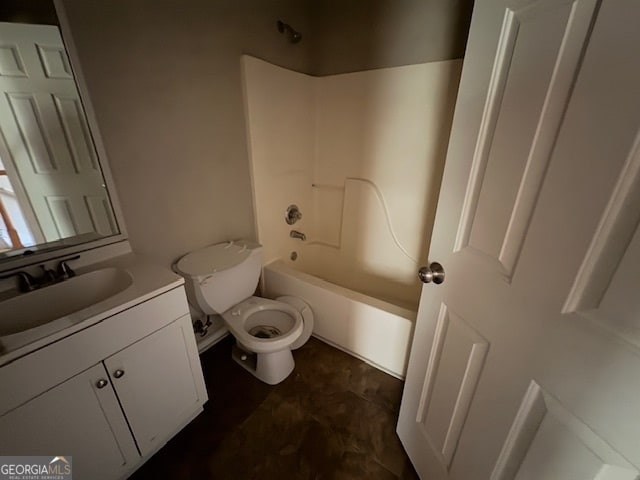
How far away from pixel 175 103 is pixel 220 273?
0.86 meters

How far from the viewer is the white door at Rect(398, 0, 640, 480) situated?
40 centimetres

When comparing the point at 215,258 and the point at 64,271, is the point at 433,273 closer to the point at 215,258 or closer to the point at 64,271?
the point at 215,258

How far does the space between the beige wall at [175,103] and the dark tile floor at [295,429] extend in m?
0.85

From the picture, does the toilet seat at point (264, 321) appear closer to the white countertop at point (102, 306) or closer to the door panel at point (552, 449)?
the white countertop at point (102, 306)

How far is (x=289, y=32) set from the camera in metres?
1.61

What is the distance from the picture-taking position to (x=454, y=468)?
0.81 meters

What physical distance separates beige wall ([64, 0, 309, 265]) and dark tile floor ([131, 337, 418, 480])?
85cm

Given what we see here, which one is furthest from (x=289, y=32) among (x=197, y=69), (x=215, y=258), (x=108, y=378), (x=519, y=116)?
(x=108, y=378)

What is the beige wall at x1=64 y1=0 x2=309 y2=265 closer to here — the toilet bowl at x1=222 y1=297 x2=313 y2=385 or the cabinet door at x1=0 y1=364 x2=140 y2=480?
the toilet bowl at x1=222 y1=297 x2=313 y2=385

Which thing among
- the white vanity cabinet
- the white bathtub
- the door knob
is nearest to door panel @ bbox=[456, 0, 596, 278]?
the door knob

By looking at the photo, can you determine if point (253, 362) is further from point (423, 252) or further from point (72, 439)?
point (423, 252)

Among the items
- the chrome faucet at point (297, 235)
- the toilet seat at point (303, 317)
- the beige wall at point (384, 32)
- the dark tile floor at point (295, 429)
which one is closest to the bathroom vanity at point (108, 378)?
the dark tile floor at point (295, 429)

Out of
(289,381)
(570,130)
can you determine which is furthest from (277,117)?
(289,381)

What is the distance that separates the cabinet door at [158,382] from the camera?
3.05ft
